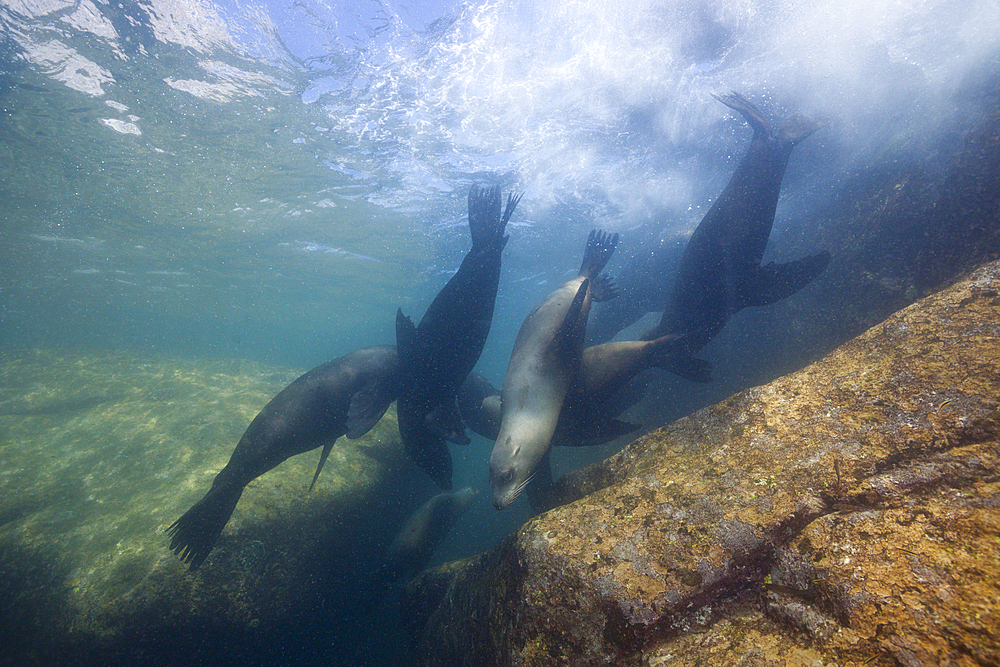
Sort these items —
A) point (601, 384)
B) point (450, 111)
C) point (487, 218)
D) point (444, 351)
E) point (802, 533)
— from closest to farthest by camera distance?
point (802, 533)
point (601, 384)
point (444, 351)
point (487, 218)
point (450, 111)

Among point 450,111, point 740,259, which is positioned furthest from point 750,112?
point 450,111

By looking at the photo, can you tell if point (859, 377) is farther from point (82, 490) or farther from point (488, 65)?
point (82, 490)

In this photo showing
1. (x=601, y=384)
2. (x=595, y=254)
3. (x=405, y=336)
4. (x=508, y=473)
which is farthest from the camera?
(x=595, y=254)

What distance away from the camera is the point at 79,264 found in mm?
19578

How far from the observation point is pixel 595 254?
5484 mm

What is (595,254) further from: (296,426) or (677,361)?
(296,426)

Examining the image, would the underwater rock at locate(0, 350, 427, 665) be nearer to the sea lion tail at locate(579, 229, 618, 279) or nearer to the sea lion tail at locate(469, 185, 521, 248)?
the sea lion tail at locate(469, 185, 521, 248)

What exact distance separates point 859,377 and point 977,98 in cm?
998

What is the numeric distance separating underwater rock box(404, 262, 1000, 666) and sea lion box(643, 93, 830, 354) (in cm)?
223

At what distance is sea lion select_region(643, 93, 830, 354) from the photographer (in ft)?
14.5

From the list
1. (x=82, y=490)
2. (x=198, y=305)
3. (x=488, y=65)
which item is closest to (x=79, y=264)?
(x=198, y=305)

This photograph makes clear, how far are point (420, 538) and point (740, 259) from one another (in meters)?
6.30

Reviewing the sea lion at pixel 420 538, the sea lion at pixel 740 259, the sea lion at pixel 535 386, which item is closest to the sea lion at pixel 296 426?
the sea lion at pixel 420 538

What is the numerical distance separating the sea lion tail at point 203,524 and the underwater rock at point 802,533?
3651 millimetres
